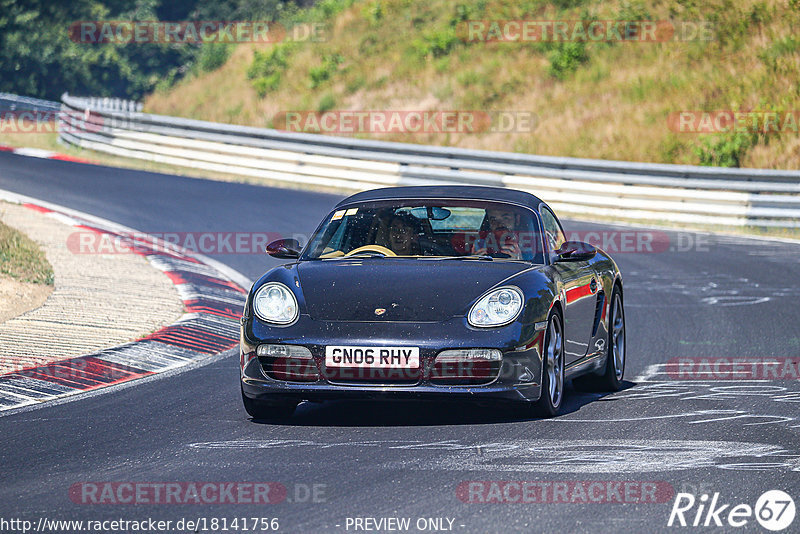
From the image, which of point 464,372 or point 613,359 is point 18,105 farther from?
point 464,372

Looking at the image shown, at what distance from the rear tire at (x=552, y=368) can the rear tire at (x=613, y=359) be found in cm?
117

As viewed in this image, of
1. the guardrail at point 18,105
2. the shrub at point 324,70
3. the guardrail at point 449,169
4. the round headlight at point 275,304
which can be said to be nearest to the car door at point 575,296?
the round headlight at point 275,304

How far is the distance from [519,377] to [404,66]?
27.3 m

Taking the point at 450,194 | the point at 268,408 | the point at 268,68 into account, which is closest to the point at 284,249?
the point at 450,194

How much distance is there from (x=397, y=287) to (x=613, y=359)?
89.7 inches

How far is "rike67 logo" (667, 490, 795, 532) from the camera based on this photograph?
498cm

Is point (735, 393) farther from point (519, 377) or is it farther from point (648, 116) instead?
point (648, 116)

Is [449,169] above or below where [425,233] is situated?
below

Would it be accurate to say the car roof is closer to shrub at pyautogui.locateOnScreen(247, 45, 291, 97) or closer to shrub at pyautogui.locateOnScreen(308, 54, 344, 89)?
shrub at pyautogui.locateOnScreen(308, 54, 344, 89)

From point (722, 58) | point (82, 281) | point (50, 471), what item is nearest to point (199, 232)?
point (82, 281)

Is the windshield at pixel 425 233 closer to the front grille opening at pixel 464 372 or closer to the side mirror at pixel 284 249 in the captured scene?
the side mirror at pixel 284 249

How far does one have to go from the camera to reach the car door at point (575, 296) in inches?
313

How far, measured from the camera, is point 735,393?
8.41 metres

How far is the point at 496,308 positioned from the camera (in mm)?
7117
